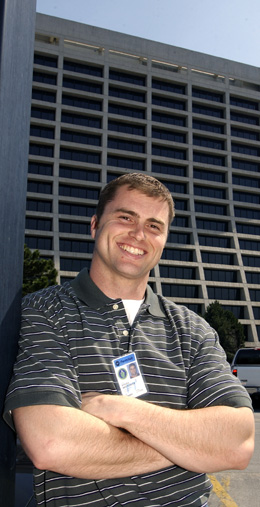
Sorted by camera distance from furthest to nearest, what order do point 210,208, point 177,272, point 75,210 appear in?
point 210,208 → point 177,272 → point 75,210

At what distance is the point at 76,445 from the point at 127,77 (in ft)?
219

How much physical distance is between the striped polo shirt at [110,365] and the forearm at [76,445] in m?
0.06

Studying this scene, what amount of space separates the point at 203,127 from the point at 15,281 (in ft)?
219

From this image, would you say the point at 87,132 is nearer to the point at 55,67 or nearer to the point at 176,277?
the point at 55,67

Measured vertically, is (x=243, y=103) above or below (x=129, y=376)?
above

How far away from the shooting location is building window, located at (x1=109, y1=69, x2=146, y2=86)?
61.9 m

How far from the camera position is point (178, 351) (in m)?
2.16

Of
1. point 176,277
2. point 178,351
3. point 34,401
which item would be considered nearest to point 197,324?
point 178,351

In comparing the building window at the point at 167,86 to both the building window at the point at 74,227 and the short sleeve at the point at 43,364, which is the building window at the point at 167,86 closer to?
the building window at the point at 74,227

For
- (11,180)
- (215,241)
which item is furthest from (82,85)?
(11,180)

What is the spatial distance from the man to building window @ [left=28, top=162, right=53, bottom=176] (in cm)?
5506

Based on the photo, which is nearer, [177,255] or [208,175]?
[177,255]

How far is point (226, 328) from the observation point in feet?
160

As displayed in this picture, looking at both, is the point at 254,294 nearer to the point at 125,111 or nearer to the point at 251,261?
the point at 251,261
